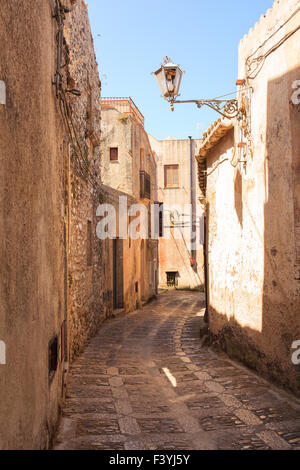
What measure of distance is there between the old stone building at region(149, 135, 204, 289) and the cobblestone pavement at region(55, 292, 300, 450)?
1883 cm

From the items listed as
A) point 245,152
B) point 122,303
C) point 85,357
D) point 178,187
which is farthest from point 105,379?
point 178,187

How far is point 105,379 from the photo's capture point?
6484mm

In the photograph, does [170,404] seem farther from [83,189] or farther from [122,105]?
[122,105]

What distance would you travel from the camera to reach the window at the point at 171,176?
28.4m

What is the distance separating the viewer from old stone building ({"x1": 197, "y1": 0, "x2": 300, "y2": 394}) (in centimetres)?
564

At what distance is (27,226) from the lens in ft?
10.3

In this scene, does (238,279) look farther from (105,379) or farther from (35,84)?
(35,84)

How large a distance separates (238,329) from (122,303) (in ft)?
Answer: 26.2

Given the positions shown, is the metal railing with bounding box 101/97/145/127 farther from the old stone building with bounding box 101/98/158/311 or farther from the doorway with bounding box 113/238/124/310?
the doorway with bounding box 113/238/124/310

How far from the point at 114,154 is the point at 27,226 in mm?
14680

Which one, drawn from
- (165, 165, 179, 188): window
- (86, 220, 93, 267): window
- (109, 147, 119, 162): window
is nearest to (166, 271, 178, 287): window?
(165, 165, 179, 188): window

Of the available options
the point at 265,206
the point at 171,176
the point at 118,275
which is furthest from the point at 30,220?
the point at 171,176

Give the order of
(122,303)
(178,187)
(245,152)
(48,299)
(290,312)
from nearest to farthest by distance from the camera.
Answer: (48,299), (290,312), (245,152), (122,303), (178,187)

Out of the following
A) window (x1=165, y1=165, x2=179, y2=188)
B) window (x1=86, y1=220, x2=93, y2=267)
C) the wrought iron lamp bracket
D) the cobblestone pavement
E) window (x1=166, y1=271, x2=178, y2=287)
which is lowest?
window (x1=166, y1=271, x2=178, y2=287)
